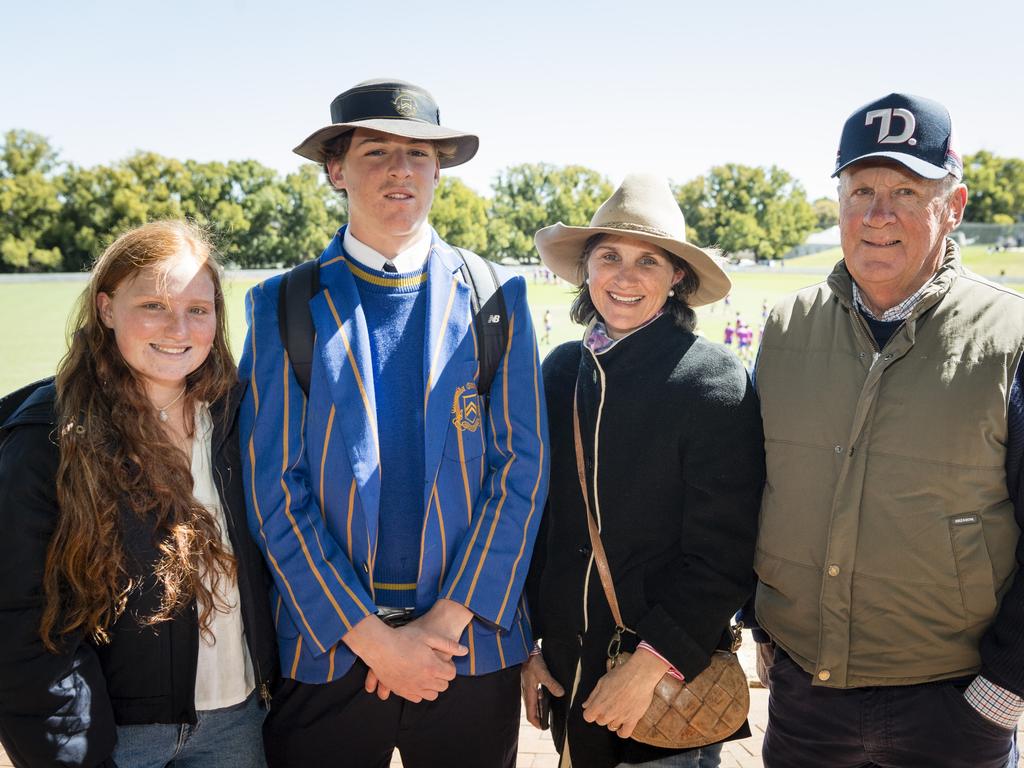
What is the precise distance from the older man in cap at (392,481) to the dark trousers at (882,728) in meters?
0.91

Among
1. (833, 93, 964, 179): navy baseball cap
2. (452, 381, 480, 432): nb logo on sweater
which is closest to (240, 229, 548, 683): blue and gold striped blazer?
(452, 381, 480, 432): nb logo on sweater

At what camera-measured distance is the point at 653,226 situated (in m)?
2.29

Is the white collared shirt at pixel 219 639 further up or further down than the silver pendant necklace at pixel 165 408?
further down

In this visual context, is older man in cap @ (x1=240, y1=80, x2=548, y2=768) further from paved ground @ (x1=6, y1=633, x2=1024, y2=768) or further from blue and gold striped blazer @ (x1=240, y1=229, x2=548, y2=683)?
paved ground @ (x1=6, y1=633, x2=1024, y2=768)

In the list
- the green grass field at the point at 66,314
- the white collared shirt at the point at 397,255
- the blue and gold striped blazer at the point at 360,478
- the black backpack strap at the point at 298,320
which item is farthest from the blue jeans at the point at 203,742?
the green grass field at the point at 66,314

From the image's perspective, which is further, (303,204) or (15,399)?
(303,204)

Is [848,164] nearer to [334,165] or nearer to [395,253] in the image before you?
[395,253]

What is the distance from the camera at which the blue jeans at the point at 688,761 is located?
2191 millimetres

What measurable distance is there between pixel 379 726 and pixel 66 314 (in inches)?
440

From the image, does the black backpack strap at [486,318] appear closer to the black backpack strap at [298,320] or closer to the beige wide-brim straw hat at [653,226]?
the beige wide-brim straw hat at [653,226]

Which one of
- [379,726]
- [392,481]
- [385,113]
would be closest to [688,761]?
[379,726]

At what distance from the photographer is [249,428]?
2.20m

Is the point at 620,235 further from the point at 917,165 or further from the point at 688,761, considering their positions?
the point at 688,761

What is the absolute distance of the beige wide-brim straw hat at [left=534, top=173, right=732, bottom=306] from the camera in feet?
7.50
